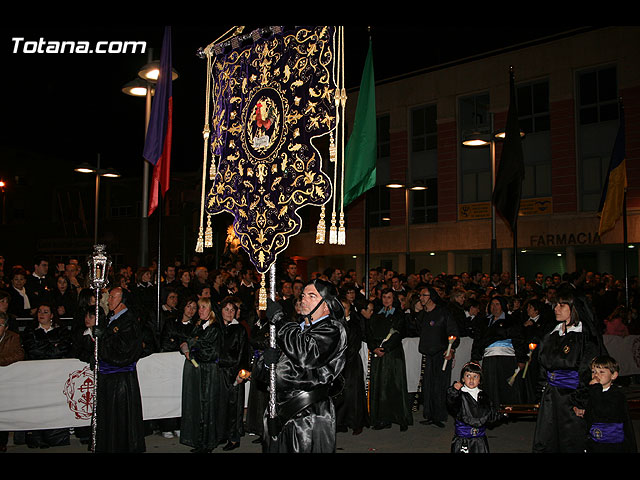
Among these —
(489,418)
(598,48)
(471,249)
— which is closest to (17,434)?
(489,418)

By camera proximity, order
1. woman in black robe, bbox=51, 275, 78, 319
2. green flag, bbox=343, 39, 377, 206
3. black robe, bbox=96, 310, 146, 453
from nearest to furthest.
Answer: black robe, bbox=96, 310, 146, 453 < green flag, bbox=343, 39, 377, 206 < woman in black robe, bbox=51, 275, 78, 319

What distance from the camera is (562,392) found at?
652cm

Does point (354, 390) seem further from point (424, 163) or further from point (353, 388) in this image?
point (424, 163)

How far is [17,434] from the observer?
26.7 feet

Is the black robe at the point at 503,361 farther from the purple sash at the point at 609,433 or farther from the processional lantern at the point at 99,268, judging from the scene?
the processional lantern at the point at 99,268

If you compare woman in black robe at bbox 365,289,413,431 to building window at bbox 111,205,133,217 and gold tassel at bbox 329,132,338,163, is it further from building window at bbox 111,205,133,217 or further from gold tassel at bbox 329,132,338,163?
building window at bbox 111,205,133,217

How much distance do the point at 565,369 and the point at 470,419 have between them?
142 centimetres

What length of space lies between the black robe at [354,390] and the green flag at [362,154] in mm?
2500

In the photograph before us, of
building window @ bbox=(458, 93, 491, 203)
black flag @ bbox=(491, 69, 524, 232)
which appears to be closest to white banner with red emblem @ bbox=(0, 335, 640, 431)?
black flag @ bbox=(491, 69, 524, 232)

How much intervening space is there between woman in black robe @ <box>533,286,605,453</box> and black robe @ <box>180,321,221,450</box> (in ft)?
12.5

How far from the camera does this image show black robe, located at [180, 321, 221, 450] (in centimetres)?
761

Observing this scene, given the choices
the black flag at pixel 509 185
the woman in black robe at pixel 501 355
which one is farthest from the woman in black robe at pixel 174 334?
the black flag at pixel 509 185

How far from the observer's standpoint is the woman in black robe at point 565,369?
6379 millimetres

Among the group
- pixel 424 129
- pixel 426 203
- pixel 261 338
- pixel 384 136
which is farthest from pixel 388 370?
pixel 384 136
